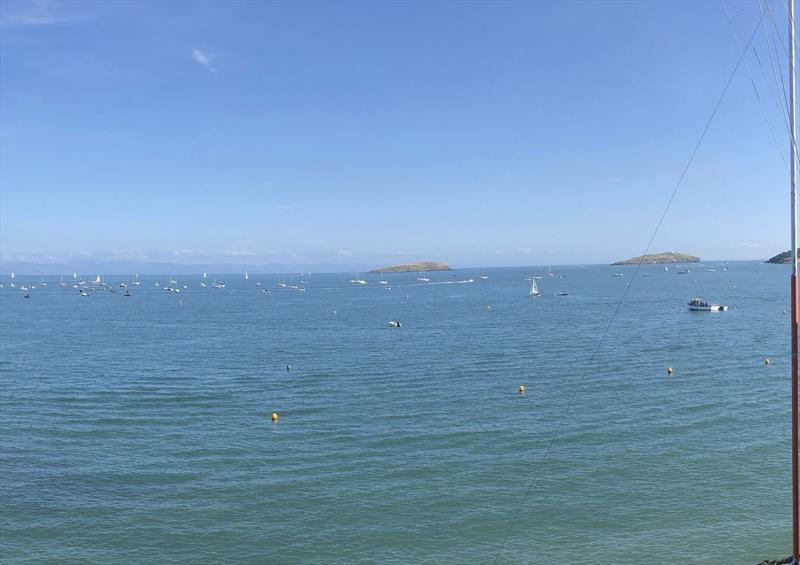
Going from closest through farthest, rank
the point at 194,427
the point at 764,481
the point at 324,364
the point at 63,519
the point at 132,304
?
the point at 63,519 < the point at 764,481 < the point at 194,427 < the point at 324,364 < the point at 132,304

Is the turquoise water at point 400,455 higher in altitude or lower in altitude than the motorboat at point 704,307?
lower

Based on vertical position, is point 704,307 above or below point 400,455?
above

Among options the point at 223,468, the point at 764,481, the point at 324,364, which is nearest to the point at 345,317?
the point at 324,364

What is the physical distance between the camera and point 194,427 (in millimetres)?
39500

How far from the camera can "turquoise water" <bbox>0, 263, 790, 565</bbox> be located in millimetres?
23812

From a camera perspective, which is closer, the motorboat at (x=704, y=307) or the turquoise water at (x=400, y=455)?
the turquoise water at (x=400, y=455)

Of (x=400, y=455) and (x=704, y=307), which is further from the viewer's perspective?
(x=704, y=307)

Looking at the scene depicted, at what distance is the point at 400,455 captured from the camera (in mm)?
32844

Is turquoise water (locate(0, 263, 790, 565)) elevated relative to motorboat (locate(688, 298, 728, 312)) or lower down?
lower down

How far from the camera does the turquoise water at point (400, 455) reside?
23.8 m

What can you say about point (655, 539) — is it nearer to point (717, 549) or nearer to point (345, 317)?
point (717, 549)

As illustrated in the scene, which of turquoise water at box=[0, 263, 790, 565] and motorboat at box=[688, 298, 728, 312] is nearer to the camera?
turquoise water at box=[0, 263, 790, 565]

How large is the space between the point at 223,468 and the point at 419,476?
1012 cm

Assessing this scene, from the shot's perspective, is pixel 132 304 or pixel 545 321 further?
pixel 132 304
